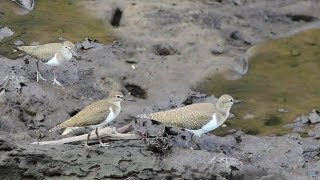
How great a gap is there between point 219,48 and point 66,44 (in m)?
4.32

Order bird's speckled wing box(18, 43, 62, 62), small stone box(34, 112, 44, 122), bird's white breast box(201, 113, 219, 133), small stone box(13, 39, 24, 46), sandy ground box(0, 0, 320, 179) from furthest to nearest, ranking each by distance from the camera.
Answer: small stone box(13, 39, 24, 46), bird's speckled wing box(18, 43, 62, 62), small stone box(34, 112, 44, 122), bird's white breast box(201, 113, 219, 133), sandy ground box(0, 0, 320, 179)

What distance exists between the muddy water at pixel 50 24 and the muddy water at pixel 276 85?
2.99 m

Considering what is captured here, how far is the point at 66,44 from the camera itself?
12289 millimetres

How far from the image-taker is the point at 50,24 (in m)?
15.1

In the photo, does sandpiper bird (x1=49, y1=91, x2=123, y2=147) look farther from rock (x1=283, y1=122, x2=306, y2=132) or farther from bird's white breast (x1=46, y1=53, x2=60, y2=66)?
rock (x1=283, y1=122, x2=306, y2=132)

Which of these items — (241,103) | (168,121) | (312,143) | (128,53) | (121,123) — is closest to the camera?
(168,121)

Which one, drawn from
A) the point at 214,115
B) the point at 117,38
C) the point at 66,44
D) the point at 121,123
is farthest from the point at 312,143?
the point at 117,38

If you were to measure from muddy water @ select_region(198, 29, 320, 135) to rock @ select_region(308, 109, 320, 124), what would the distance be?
273mm

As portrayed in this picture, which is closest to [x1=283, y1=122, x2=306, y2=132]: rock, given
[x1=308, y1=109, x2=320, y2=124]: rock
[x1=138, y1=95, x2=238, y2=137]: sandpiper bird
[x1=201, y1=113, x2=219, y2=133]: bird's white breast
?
[x1=308, y1=109, x2=320, y2=124]: rock

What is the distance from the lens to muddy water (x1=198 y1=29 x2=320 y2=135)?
40.3 ft

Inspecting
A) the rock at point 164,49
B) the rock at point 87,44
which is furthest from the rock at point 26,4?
the rock at point 164,49

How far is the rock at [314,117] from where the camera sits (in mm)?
11922

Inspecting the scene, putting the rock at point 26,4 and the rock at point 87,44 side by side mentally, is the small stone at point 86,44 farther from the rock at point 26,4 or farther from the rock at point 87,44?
the rock at point 26,4

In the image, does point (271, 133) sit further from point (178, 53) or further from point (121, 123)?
point (178, 53)
